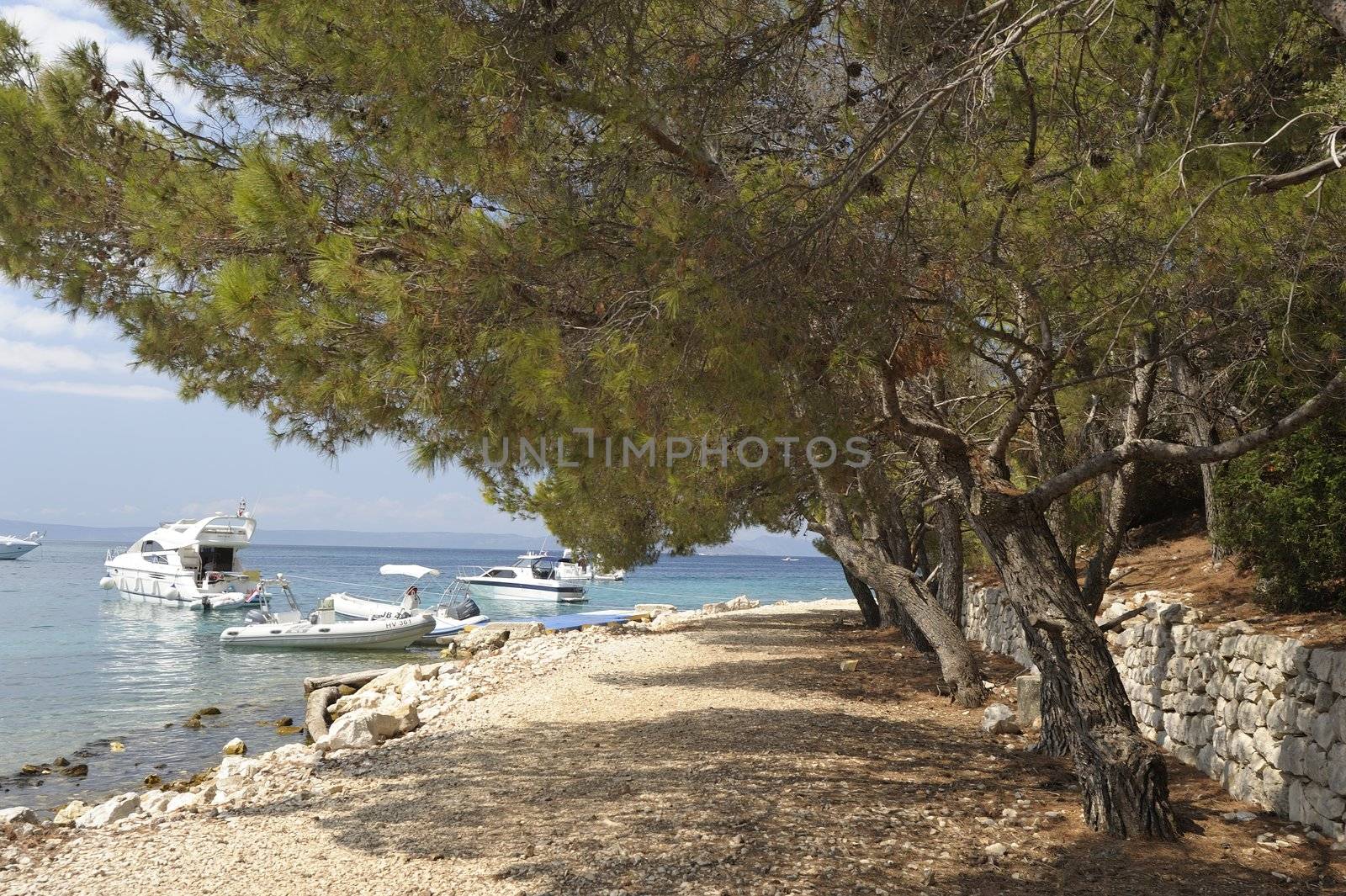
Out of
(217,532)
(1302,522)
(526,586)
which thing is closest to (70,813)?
(1302,522)

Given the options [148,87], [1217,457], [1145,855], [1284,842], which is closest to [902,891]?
[1145,855]

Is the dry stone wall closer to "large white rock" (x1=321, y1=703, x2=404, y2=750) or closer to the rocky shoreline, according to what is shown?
the rocky shoreline

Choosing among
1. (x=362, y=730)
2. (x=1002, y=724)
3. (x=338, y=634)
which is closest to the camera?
(x=1002, y=724)

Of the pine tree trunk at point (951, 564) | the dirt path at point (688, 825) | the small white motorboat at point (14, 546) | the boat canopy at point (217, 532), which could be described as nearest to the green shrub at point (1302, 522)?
the dirt path at point (688, 825)

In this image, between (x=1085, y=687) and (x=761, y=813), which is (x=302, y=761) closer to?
(x=761, y=813)

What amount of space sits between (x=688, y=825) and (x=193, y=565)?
33.3 metres

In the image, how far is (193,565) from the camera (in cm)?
3406

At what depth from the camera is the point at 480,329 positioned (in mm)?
4453

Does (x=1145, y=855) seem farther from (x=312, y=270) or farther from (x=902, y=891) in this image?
(x=312, y=270)

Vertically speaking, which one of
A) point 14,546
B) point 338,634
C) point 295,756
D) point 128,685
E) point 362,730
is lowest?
point 128,685

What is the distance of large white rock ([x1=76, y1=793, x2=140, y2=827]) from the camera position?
23.4 ft

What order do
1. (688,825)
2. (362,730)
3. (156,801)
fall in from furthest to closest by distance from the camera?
(362,730)
(156,801)
(688,825)

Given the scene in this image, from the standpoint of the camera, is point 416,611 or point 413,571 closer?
→ point 416,611

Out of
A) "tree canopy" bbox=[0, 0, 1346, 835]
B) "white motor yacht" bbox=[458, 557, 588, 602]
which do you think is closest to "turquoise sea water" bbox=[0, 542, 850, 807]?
"white motor yacht" bbox=[458, 557, 588, 602]
